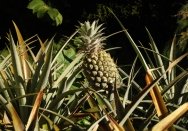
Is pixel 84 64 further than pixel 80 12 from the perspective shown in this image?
No

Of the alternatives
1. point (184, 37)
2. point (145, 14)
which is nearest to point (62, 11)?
point (145, 14)

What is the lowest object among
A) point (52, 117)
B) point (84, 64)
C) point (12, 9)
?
point (52, 117)

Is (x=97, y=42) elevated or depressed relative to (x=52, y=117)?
elevated

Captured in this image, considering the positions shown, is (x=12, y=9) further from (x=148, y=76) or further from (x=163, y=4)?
(x=148, y=76)

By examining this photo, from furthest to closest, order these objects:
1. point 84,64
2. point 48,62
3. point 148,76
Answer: point 84,64 < point 48,62 < point 148,76

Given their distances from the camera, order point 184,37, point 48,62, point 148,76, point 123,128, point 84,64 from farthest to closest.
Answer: point 184,37 < point 84,64 < point 48,62 < point 148,76 < point 123,128

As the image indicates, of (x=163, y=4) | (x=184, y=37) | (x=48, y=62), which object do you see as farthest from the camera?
(x=163, y=4)

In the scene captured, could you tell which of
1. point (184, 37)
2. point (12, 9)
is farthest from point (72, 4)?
point (184, 37)

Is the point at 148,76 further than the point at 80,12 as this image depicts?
No

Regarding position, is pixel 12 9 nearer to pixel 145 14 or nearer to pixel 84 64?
pixel 145 14
